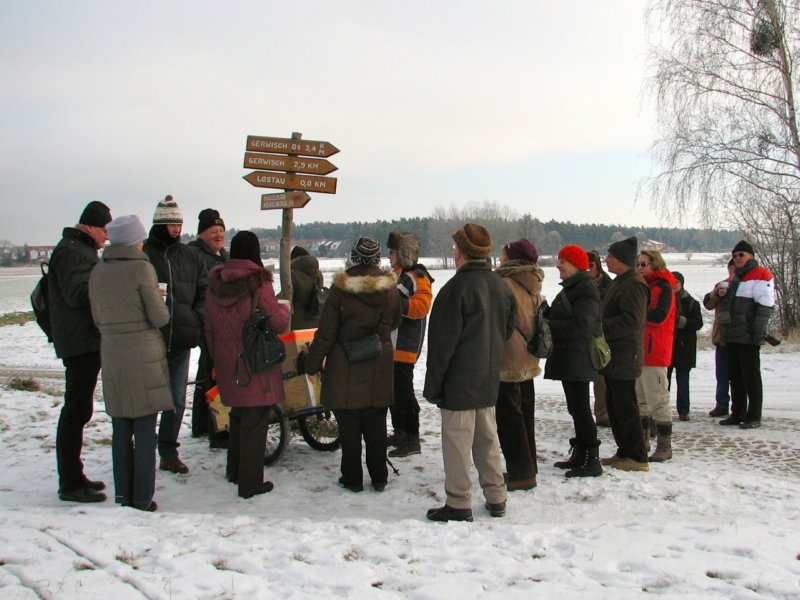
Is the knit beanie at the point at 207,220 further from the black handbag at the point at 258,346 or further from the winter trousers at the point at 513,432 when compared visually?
the winter trousers at the point at 513,432

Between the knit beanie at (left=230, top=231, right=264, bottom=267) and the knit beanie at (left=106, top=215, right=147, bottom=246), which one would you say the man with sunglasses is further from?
the knit beanie at (left=106, top=215, right=147, bottom=246)

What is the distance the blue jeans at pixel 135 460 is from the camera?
14.7 ft

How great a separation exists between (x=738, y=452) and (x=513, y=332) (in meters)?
2.93

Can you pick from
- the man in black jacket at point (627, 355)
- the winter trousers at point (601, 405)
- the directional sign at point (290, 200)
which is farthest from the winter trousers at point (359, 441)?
the winter trousers at point (601, 405)

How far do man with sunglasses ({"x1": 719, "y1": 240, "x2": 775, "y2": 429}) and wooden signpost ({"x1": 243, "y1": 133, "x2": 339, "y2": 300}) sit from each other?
473 centimetres

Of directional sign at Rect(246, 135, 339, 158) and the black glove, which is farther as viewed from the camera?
directional sign at Rect(246, 135, 339, 158)

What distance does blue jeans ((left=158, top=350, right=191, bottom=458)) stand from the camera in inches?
209

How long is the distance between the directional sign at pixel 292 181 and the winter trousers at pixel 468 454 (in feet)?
12.0

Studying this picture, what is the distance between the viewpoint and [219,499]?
16.1 feet

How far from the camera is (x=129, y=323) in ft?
14.2

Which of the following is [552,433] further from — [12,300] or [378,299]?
[12,300]

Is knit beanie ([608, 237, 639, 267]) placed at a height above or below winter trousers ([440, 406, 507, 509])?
above

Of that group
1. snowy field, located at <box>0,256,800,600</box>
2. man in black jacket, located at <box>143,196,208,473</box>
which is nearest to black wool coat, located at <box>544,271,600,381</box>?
snowy field, located at <box>0,256,800,600</box>

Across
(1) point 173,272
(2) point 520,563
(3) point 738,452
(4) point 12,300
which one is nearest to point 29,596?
(2) point 520,563
